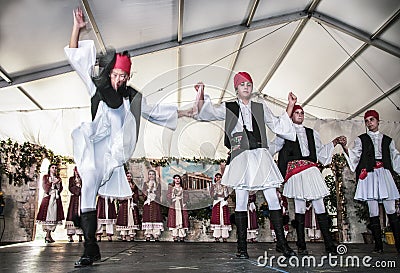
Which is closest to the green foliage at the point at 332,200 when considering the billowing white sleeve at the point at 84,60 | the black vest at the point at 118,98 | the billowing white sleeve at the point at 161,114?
the billowing white sleeve at the point at 161,114

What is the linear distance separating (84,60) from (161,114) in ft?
2.01

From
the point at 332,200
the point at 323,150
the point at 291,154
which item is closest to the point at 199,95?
the point at 291,154

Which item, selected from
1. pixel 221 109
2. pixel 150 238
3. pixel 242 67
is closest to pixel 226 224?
pixel 150 238

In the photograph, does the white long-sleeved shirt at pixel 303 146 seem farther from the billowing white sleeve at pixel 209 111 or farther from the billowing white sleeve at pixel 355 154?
the billowing white sleeve at pixel 209 111

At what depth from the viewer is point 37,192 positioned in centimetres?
798

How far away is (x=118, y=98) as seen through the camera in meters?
2.70

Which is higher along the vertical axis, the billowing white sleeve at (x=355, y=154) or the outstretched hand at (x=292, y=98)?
the outstretched hand at (x=292, y=98)

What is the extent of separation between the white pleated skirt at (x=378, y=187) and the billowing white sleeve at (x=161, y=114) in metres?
2.25

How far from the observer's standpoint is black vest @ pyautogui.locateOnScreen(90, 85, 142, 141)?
105 inches

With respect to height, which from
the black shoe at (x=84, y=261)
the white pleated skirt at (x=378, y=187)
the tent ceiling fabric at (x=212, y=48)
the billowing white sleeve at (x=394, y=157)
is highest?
the tent ceiling fabric at (x=212, y=48)

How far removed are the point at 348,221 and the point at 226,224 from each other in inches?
93.8

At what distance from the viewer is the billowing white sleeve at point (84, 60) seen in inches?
104

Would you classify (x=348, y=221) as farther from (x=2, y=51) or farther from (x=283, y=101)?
(x=2, y=51)

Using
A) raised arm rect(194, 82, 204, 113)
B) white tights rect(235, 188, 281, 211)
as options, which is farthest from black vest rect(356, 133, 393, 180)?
raised arm rect(194, 82, 204, 113)
